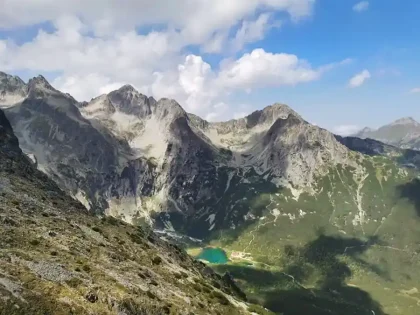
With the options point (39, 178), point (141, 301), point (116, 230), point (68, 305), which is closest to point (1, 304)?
point (68, 305)

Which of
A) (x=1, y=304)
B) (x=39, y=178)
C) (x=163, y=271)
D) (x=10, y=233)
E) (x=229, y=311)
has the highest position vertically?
(x=39, y=178)

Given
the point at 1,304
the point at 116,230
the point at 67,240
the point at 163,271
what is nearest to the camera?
the point at 1,304

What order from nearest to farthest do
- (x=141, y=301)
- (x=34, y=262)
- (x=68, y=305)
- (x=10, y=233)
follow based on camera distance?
(x=68, y=305), (x=34, y=262), (x=141, y=301), (x=10, y=233)

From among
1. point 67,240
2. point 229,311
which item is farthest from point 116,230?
point 229,311

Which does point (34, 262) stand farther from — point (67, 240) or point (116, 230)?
point (116, 230)

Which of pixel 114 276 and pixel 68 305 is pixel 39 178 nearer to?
pixel 114 276

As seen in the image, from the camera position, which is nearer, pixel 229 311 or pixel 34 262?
pixel 34 262

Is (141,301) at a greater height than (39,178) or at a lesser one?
lesser
